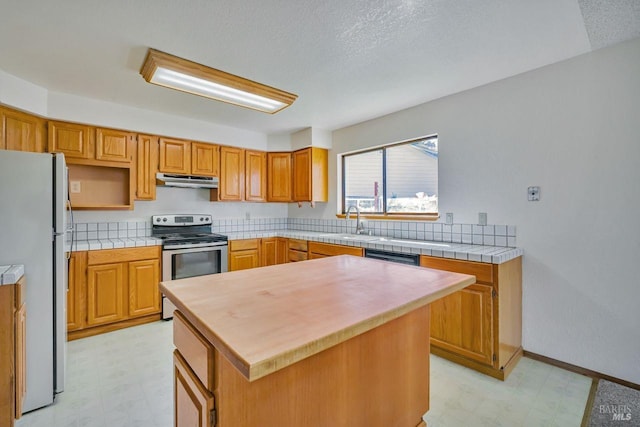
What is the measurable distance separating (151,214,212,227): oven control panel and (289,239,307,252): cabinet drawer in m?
1.21

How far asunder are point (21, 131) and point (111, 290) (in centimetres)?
167

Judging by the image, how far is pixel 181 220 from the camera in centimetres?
390

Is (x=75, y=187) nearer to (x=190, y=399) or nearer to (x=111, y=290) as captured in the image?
(x=111, y=290)

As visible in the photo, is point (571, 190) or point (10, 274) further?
point (571, 190)

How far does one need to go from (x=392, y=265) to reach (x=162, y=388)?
183cm

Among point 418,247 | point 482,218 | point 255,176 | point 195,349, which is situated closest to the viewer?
point 195,349

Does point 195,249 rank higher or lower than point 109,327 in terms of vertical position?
higher

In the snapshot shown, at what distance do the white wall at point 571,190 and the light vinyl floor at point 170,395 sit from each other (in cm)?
37

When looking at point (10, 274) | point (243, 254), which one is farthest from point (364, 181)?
point (10, 274)

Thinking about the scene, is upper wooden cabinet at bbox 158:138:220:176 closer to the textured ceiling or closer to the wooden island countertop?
the textured ceiling

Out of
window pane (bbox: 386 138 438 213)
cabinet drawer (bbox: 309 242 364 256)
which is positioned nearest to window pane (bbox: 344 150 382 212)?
window pane (bbox: 386 138 438 213)

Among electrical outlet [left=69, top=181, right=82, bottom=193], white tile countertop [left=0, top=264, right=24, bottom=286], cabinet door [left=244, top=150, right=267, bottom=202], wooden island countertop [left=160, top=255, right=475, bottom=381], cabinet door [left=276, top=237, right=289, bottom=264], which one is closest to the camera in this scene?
wooden island countertop [left=160, top=255, right=475, bottom=381]

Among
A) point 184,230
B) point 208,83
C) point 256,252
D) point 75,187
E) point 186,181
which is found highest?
point 208,83

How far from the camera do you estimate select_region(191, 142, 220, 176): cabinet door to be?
3.83 metres
